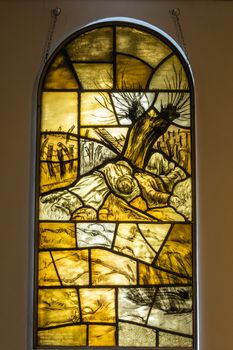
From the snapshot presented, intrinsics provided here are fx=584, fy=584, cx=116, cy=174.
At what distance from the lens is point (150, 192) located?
3766 millimetres

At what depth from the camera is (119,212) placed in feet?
12.3

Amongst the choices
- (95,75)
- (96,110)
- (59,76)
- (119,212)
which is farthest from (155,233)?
(59,76)

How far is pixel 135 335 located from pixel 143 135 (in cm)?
127

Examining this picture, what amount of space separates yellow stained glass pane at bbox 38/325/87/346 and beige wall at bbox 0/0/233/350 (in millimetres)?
152

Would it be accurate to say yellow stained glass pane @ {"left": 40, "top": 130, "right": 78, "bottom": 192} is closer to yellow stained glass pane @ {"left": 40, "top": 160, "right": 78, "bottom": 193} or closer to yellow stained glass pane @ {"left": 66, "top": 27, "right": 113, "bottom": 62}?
yellow stained glass pane @ {"left": 40, "top": 160, "right": 78, "bottom": 193}

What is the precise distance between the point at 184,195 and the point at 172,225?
0.21 meters

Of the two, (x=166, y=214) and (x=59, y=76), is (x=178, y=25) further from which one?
(x=166, y=214)

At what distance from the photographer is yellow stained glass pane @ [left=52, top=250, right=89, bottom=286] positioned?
369cm

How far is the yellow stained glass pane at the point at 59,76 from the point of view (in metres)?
3.85

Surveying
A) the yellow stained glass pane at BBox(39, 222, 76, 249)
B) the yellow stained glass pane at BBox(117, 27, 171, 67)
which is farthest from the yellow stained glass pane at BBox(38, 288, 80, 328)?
the yellow stained glass pane at BBox(117, 27, 171, 67)

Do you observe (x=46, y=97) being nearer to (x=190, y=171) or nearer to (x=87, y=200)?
(x=87, y=200)

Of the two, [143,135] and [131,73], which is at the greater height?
[131,73]

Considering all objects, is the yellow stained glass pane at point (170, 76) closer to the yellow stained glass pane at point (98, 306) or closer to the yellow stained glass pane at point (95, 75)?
the yellow stained glass pane at point (95, 75)
